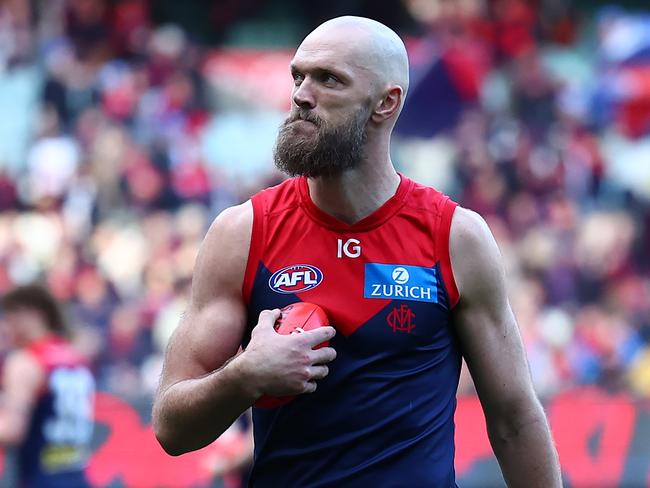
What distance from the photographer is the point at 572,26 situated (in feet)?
61.8

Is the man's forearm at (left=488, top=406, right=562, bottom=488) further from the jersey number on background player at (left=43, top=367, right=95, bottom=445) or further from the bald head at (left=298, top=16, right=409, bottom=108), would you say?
the jersey number on background player at (left=43, top=367, right=95, bottom=445)

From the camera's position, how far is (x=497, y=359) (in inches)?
172

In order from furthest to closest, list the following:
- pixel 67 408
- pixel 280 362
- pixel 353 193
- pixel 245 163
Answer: pixel 245 163
pixel 67 408
pixel 353 193
pixel 280 362

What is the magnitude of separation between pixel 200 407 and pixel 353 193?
0.88 metres

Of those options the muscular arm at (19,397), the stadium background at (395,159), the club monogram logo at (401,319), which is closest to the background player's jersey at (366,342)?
the club monogram logo at (401,319)

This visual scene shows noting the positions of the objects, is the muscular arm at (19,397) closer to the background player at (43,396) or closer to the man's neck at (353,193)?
the background player at (43,396)

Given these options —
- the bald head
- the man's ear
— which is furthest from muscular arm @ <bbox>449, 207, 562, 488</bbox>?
the bald head

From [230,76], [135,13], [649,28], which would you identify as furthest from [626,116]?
[135,13]

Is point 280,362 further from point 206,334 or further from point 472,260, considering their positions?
point 472,260

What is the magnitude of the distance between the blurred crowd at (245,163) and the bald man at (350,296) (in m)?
7.62

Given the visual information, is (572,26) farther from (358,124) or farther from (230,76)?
(358,124)

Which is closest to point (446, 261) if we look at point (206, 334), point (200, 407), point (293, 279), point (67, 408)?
point (293, 279)

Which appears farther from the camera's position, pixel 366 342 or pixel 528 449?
pixel 528 449

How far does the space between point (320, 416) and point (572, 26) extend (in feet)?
51.0
